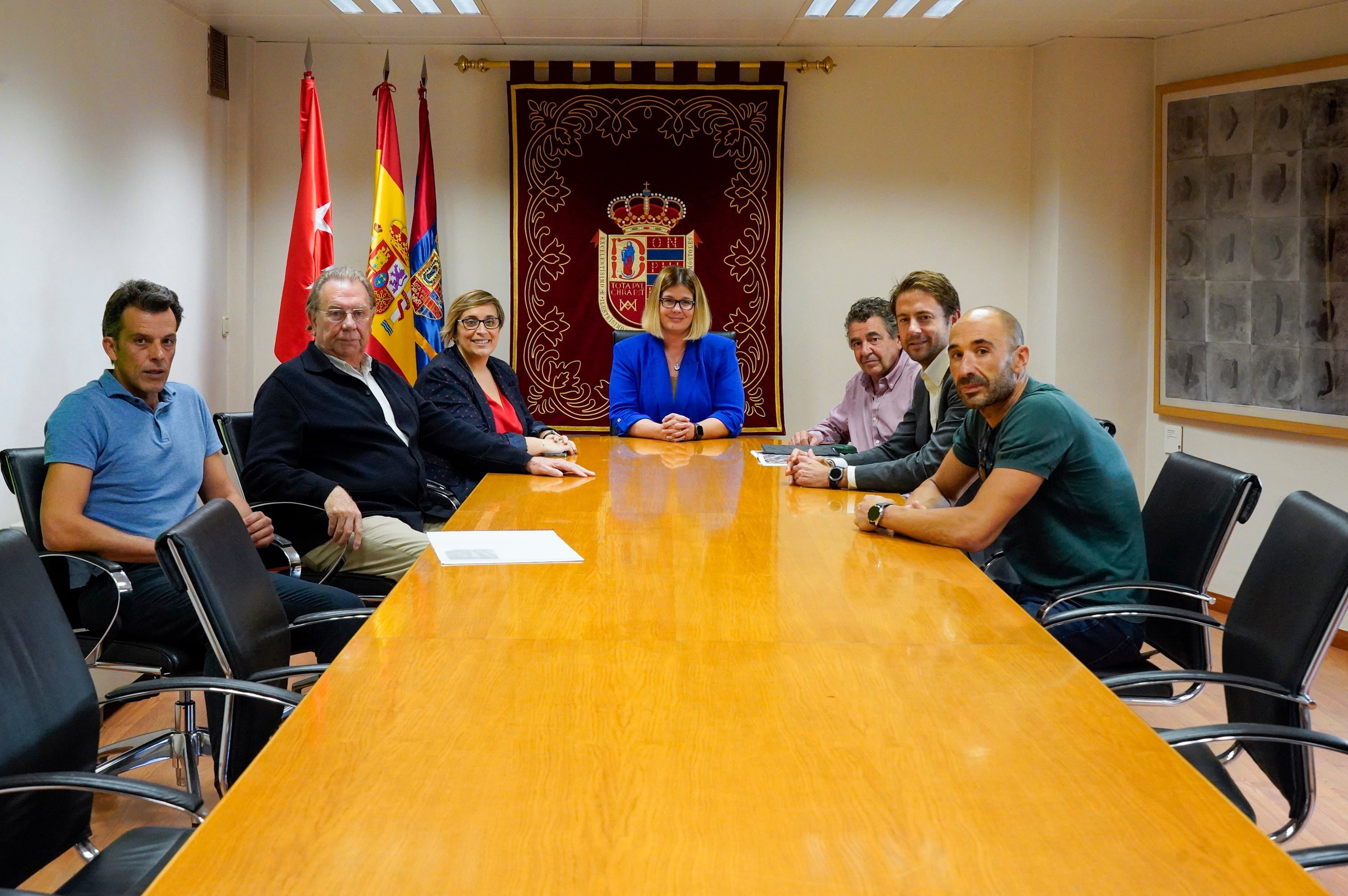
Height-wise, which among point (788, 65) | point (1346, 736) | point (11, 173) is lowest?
point (1346, 736)

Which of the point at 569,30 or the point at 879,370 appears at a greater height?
the point at 569,30

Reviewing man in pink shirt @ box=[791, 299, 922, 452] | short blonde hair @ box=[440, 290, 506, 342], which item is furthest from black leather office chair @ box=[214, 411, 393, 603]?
man in pink shirt @ box=[791, 299, 922, 452]

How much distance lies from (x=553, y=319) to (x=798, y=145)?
1.53m

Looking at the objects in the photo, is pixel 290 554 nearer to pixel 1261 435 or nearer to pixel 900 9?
pixel 900 9

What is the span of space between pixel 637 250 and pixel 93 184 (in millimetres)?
2453

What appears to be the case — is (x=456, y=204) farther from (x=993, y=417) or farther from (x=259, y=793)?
(x=259, y=793)

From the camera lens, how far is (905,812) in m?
1.14

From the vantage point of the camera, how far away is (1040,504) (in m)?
2.66

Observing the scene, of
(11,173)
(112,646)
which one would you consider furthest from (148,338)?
(11,173)

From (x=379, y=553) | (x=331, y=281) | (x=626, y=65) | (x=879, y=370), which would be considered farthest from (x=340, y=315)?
(x=626, y=65)

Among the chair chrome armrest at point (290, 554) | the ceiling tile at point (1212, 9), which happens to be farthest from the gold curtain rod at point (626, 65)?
the chair chrome armrest at point (290, 554)

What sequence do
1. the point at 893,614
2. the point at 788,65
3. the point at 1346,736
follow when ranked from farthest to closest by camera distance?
the point at 788,65 → the point at 1346,736 → the point at 893,614

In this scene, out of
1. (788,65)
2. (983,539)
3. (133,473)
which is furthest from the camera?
(788,65)

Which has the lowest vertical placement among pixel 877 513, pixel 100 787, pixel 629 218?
pixel 100 787
